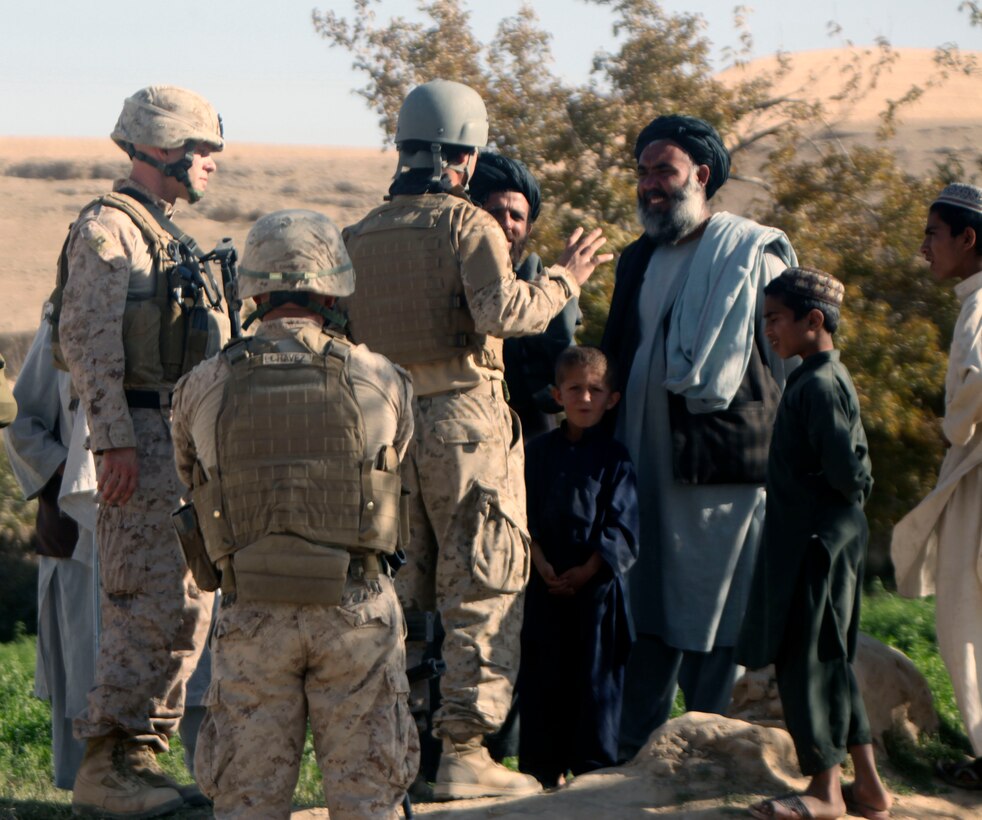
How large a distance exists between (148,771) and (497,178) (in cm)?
247

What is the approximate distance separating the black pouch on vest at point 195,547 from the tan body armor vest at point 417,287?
1.29 m

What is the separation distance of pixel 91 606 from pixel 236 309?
1287 millimetres

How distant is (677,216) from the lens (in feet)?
18.9

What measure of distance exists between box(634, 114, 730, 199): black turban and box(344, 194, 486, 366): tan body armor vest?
3.31 ft

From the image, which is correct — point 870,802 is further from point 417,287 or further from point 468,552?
point 417,287

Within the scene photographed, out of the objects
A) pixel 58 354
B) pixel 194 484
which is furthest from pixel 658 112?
pixel 194 484

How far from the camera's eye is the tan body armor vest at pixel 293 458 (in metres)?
3.82

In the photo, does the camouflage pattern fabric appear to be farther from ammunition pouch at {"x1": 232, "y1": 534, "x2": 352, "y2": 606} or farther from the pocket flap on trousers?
ammunition pouch at {"x1": 232, "y1": 534, "x2": 352, "y2": 606}

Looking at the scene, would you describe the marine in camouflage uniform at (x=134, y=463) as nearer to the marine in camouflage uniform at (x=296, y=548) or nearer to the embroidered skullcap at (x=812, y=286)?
the marine in camouflage uniform at (x=296, y=548)

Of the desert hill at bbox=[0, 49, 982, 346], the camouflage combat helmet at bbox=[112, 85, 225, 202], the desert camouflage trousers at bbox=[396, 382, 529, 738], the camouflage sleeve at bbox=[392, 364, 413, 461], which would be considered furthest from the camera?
the desert hill at bbox=[0, 49, 982, 346]

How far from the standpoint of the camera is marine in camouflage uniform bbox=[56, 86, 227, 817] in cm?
496

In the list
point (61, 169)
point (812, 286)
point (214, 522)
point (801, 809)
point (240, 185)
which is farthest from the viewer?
point (61, 169)

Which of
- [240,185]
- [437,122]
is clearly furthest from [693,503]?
[240,185]

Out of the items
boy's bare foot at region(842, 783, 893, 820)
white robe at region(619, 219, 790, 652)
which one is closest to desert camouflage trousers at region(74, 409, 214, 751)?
white robe at region(619, 219, 790, 652)
